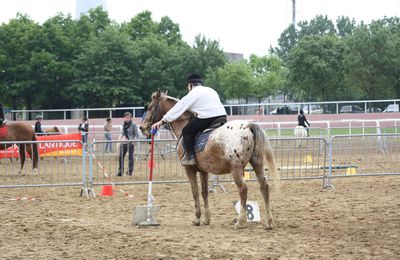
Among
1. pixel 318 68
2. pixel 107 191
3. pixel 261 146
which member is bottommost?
pixel 107 191

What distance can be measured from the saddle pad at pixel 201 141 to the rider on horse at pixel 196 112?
0.22 feet

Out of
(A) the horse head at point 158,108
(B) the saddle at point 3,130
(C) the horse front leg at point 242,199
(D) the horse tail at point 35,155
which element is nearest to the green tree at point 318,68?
(B) the saddle at point 3,130

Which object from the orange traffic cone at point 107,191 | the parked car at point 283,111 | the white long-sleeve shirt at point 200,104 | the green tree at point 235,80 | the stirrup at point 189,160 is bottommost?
the orange traffic cone at point 107,191

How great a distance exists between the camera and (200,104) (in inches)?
397

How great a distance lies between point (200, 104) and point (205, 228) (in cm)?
202

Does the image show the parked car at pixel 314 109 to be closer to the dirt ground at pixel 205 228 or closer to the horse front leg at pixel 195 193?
the dirt ground at pixel 205 228

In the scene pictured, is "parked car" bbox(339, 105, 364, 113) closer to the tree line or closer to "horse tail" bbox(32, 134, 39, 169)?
the tree line

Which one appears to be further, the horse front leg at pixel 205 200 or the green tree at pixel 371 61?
the green tree at pixel 371 61

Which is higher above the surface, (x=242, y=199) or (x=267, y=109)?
(x=267, y=109)

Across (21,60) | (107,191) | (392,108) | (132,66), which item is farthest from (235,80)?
(107,191)

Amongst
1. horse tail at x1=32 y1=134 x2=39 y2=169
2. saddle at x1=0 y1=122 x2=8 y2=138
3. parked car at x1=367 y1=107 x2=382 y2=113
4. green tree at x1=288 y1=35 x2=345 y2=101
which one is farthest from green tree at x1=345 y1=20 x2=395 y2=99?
horse tail at x1=32 y1=134 x2=39 y2=169

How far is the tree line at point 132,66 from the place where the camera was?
5034 centimetres

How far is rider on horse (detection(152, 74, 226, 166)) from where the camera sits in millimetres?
10047

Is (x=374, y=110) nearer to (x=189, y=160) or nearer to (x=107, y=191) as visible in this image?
(x=107, y=191)
